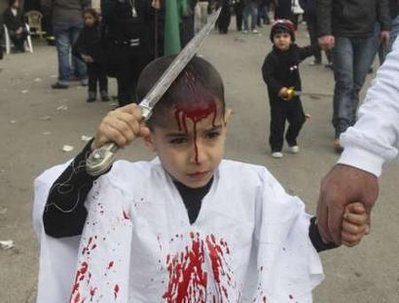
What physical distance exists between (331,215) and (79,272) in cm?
74

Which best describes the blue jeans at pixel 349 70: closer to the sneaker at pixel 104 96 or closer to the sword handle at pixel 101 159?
the sneaker at pixel 104 96

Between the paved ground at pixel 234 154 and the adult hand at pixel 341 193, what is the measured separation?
1.80m

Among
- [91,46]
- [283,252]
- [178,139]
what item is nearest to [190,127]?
[178,139]

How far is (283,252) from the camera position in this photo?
2150mm

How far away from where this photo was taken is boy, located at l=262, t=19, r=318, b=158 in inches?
232

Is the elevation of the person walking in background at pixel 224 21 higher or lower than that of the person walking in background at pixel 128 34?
lower

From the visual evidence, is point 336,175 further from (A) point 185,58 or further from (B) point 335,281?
(B) point 335,281

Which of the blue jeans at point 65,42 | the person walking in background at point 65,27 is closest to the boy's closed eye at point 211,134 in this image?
the person walking in background at point 65,27

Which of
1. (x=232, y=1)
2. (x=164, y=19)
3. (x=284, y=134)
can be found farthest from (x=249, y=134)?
(x=232, y=1)

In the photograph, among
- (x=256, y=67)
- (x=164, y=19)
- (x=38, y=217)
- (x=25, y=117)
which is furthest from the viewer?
(x=256, y=67)

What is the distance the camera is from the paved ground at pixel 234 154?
12.6 ft

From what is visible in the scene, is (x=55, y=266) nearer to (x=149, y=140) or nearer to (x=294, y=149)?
(x=149, y=140)

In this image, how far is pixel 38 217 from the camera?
2.17 metres

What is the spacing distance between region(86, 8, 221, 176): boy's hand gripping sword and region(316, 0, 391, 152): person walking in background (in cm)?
396
